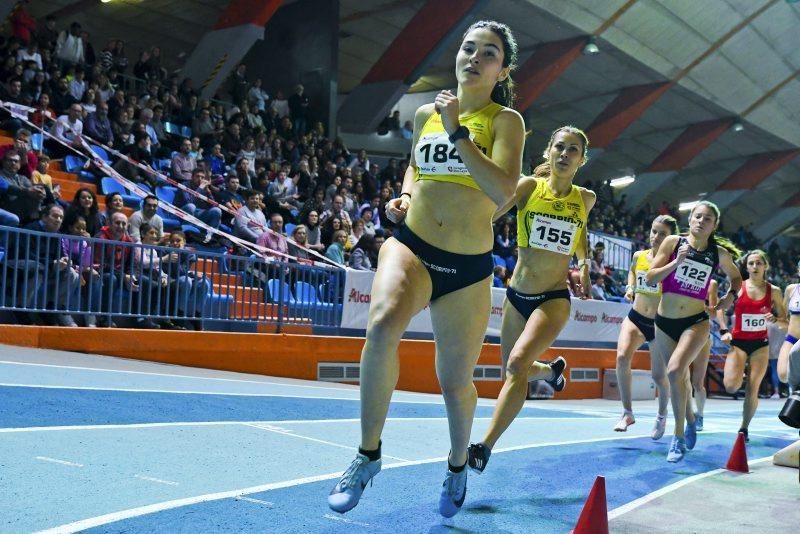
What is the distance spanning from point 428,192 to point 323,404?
5048 millimetres

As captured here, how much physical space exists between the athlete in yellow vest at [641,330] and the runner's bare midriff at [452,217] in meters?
4.89

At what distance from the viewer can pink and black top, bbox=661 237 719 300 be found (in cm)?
816

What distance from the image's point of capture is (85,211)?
10.4m

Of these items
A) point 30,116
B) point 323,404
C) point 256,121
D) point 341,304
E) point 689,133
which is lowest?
point 323,404

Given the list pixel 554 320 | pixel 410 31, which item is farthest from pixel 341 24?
pixel 554 320

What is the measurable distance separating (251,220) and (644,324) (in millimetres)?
6593

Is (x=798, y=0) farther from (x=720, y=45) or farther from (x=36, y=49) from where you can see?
(x=36, y=49)

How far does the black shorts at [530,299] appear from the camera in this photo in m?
6.61

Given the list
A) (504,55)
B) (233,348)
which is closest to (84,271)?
(233,348)

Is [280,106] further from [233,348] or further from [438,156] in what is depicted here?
[438,156]

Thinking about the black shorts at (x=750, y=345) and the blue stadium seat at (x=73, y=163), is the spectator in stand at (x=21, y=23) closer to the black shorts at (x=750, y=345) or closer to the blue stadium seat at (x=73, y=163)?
the blue stadium seat at (x=73, y=163)

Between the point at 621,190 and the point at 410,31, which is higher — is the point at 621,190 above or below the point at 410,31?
below

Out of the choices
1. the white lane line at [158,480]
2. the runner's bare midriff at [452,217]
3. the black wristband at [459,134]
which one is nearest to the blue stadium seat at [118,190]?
the white lane line at [158,480]

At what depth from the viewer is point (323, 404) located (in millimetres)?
8930
